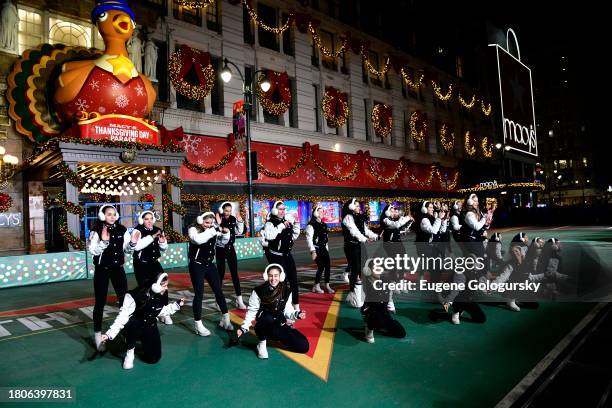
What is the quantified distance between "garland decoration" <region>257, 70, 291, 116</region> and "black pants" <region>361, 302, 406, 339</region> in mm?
18834

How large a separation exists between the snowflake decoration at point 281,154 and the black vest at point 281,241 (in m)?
16.5

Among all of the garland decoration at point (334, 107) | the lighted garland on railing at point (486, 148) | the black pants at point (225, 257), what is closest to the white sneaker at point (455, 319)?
the black pants at point (225, 257)

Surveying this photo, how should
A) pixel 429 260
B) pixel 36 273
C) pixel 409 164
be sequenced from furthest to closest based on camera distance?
pixel 409 164
pixel 36 273
pixel 429 260

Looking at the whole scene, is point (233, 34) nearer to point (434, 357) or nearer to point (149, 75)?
point (149, 75)

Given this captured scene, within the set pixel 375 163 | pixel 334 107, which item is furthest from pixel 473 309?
pixel 375 163

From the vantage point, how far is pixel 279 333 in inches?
215

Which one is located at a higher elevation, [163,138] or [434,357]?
[163,138]

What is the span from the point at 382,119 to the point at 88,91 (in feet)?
69.3

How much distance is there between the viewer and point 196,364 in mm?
5117

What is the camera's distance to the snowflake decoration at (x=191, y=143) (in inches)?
778

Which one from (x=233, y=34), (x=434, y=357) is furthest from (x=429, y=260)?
(x=233, y=34)

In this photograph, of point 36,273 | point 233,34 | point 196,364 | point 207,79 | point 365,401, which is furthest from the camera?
point 233,34

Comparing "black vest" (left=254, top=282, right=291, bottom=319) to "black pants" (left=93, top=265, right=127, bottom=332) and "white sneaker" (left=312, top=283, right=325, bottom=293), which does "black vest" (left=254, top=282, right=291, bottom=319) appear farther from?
"white sneaker" (left=312, top=283, right=325, bottom=293)

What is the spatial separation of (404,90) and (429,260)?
2798 centimetres
